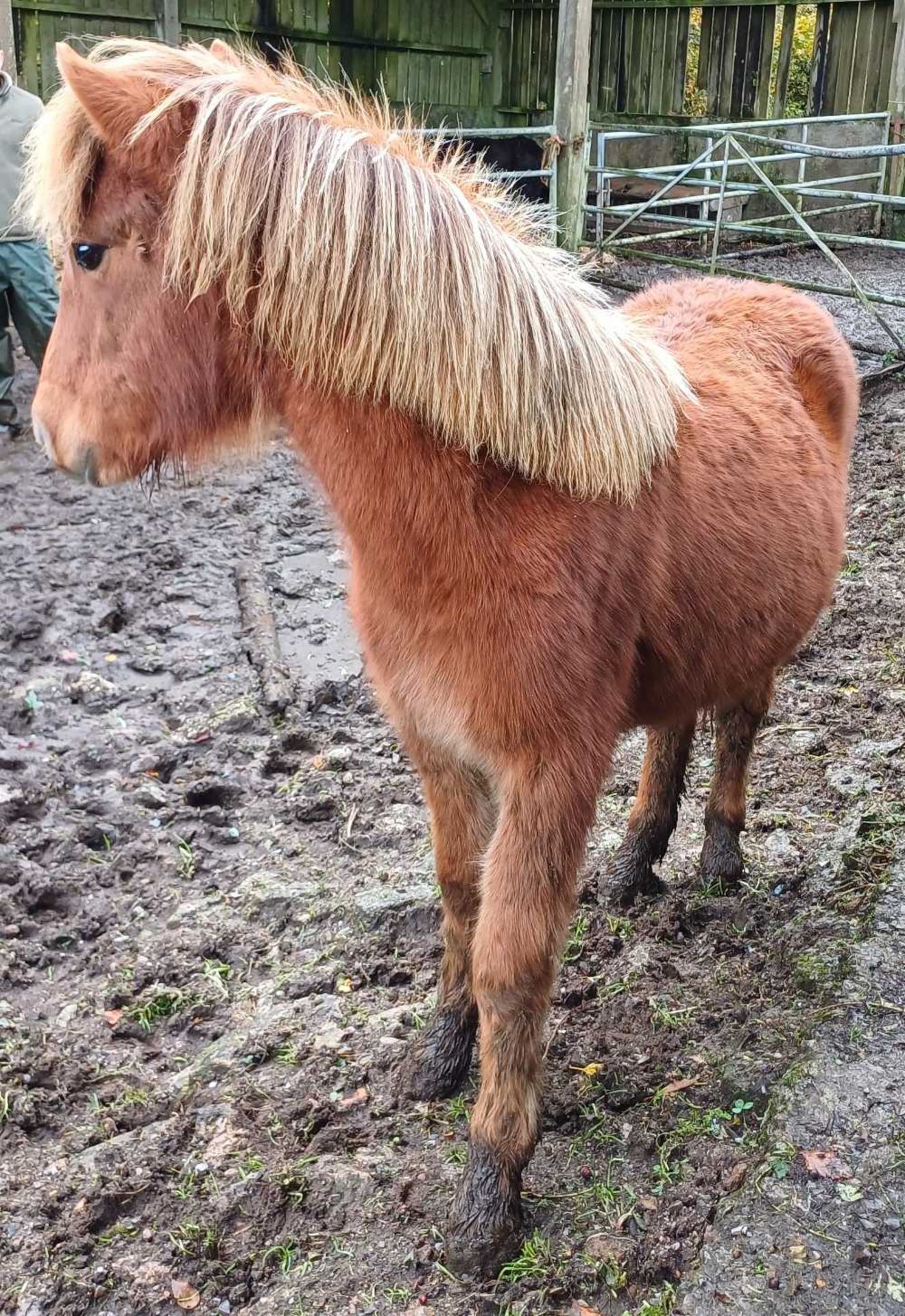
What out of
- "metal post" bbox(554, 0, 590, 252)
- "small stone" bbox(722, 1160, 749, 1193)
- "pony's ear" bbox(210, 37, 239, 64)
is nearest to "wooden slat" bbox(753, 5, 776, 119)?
"metal post" bbox(554, 0, 590, 252)

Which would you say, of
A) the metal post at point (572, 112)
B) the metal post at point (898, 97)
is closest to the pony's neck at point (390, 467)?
the metal post at point (572, 112)

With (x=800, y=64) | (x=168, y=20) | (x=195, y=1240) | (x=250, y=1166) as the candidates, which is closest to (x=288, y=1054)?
(x=250, y=1166)

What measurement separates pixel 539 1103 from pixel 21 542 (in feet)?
13.8

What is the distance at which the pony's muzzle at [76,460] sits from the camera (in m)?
2.15

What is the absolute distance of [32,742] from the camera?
14.0 ft

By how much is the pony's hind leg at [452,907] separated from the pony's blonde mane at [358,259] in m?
0.72

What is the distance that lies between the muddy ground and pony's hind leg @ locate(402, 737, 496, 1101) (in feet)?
0.29

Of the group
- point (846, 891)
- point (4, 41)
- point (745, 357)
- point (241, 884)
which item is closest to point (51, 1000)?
point (241, 884)

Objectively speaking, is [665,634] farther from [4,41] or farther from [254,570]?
[4,41]

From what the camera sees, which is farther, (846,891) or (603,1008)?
(846,891)

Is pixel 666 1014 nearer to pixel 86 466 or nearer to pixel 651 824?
pixel 651 824

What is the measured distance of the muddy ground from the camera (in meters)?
2.27

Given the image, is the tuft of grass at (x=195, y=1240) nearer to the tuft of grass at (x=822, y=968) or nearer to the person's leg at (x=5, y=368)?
the tuft of grass at (x=822, y=968)

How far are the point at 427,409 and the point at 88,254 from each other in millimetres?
664
